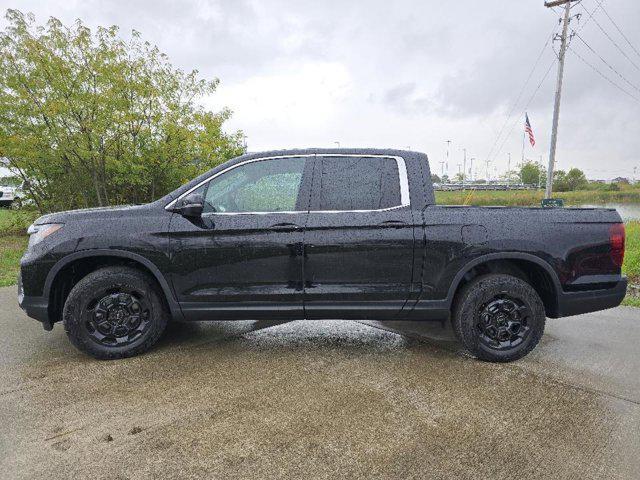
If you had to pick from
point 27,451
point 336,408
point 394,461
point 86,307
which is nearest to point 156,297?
point 86,307

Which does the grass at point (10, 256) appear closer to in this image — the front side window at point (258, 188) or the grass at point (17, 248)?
the grass at point (17, 248)

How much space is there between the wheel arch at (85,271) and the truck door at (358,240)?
1164 millimetres

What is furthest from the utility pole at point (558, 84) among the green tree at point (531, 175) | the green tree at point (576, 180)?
the green tree at point (531, 175)

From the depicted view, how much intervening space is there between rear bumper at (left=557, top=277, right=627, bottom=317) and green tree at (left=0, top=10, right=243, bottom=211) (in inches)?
350

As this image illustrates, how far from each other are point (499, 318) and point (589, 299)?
75 centimetres

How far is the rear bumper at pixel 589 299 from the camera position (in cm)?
353

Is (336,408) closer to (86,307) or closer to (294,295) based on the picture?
(294,295)

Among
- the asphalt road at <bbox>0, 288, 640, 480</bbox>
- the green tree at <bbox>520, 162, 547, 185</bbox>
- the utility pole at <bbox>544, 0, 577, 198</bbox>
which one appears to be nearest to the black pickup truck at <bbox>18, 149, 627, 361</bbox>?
the asphalt road at <bbox>0, 288, 640, 480</bbox>

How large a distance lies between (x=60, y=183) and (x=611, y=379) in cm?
1131

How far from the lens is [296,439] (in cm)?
246

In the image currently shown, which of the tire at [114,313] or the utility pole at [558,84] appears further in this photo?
the utility pole at [558,84]

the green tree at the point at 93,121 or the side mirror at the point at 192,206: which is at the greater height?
the green tree at the point at 93,121

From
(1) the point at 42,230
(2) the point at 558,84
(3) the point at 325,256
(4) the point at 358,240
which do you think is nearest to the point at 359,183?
(4) the point at 358,240

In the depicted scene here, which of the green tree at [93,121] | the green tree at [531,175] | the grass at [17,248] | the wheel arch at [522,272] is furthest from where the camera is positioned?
the green tree at [531,175]
